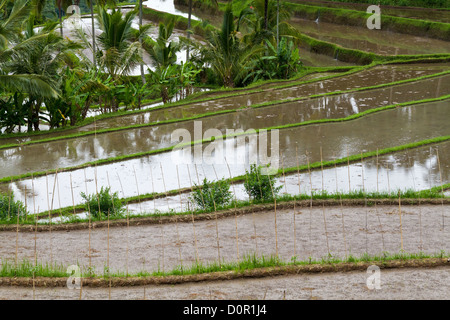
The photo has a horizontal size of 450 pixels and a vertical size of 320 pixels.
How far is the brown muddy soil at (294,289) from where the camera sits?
19.3ft

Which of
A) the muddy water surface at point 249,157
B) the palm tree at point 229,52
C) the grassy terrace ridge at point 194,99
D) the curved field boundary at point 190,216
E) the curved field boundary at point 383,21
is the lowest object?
the curved field boundary at point 190,216

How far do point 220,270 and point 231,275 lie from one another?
0.15 m

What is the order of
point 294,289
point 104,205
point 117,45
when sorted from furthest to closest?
point 117,45, point 104,205, point 294,289

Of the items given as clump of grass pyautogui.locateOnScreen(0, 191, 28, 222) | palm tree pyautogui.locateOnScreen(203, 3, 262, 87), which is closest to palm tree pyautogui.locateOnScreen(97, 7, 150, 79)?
palm tree pyautogui.locateOnScreen(203, 3, 262, 87)

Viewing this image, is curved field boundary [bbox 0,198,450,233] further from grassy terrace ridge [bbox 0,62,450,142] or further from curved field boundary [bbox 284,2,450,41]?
curved field boundary [bbox 284,2,450,41]

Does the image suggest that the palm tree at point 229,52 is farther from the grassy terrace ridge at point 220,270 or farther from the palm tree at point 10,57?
the grassy terrace ridge at point 220,270

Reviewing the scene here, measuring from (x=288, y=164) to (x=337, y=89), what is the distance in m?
6.23

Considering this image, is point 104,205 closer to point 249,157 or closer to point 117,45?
point 249,157

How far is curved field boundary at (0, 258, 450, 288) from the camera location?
21.1ft

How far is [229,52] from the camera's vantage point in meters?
17.3

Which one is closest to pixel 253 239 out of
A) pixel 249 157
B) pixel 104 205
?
pixel 104 205

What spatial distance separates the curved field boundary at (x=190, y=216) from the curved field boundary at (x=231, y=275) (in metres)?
1.70

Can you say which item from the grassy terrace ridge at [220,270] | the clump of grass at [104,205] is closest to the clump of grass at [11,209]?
the clump of grass at [104,205]
